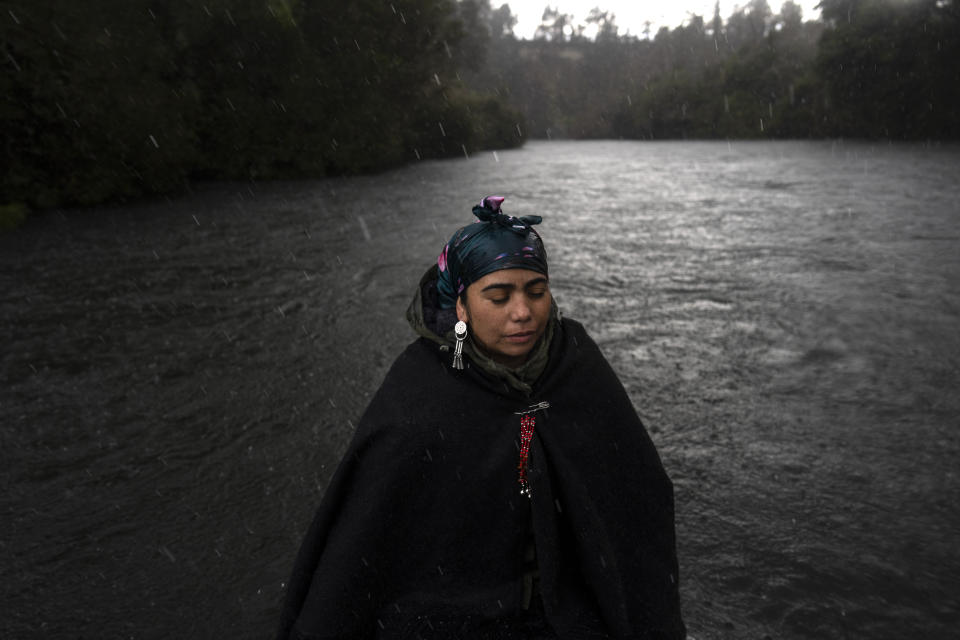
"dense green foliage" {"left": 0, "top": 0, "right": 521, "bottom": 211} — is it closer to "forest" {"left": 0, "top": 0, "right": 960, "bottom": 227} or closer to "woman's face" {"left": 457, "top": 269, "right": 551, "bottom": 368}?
"forest" {"left": 0, "top": 0, "right": 960, "bottom": 227}

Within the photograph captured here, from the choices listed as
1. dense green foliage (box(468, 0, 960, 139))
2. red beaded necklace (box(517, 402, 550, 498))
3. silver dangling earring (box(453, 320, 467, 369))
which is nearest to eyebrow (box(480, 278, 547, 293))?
silver dangling earring (box(453, 320, 467, 369))

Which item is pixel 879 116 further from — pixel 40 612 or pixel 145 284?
pixel 40 612

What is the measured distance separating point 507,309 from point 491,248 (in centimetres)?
18

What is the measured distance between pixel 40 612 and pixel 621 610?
2.62 meters

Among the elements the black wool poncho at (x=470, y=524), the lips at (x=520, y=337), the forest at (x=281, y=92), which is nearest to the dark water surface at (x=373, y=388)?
the black wool poncho at (x=470, y=524)

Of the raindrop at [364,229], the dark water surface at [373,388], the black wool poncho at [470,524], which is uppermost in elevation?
the black wool poncho at [470,524]

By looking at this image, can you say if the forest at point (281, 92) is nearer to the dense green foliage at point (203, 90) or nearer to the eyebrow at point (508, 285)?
the dense green foliage at point (203, 90)

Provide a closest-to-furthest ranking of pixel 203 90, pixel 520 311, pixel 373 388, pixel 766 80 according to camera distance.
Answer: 1. pixel 520 311
2. pixel 373 388
3. pixel 203 90
4. pixel 766 80

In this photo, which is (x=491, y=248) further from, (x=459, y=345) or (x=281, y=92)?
(x=281, y=92)

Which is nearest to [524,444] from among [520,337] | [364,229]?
[520,337]

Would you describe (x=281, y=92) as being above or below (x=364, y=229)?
above

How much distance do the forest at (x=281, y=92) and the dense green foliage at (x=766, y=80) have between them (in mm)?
103

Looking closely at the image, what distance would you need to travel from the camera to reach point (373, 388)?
17.6 feet

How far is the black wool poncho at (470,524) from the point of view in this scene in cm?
190
